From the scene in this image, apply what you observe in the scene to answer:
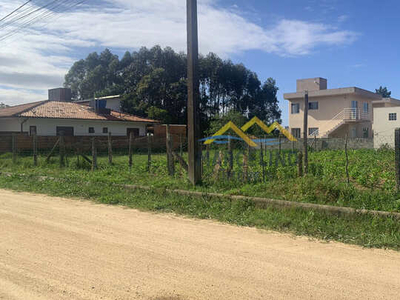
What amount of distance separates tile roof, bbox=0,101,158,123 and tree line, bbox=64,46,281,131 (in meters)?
7.35

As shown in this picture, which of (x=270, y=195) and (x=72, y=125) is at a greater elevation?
(x=72, y=125)

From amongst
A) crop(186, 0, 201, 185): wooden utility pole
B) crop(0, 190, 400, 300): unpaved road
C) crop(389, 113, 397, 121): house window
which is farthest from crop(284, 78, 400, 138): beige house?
crop(0, 190, 400, 300): unpaved road

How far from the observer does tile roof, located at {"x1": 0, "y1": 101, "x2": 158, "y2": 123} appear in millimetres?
28447

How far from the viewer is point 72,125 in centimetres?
3089

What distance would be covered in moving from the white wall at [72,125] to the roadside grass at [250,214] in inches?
721

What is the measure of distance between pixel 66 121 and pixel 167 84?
1596cm

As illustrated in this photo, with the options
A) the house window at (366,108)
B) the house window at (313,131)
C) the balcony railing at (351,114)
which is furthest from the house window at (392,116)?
the house window at (313,131)

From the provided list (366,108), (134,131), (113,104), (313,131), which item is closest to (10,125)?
(134,131)

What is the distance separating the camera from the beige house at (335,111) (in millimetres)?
35094

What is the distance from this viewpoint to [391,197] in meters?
7.20

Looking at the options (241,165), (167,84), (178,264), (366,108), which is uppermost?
(167,84)

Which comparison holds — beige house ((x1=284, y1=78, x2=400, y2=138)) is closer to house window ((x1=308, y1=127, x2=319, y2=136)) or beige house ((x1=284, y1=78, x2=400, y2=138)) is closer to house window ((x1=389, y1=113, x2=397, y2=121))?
house window ((x1=308, y1=127, x2=319, y2=136))

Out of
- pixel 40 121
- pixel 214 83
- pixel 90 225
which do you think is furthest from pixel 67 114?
pixel 90 225

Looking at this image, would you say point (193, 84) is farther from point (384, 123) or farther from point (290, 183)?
point (384, 123)
